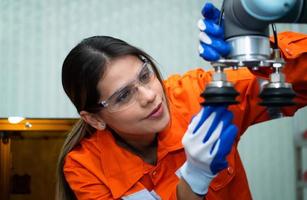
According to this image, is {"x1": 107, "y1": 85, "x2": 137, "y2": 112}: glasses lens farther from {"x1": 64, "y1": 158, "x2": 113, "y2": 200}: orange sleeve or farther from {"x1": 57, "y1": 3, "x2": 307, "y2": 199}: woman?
{"x1": 64, "y1": 158, "x2": 113, "y2": 200}: orange sleeve

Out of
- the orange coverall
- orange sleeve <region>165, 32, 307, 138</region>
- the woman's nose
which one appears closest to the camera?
orange sleeve <region>165, 32, 307, 138</region>

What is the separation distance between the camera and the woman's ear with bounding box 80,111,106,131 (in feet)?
3.95

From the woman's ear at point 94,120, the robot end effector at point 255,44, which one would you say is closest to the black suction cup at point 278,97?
the robot end effector at point 255,44

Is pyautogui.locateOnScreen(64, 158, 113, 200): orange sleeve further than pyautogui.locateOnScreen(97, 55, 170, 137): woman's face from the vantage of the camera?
Yes

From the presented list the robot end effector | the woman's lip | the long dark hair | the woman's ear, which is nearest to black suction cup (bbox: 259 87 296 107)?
the robot end effector

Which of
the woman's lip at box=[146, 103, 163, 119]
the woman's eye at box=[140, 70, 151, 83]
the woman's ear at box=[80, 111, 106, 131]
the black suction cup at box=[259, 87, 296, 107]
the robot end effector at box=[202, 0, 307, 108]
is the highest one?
the robot end effector at box=[202, 0, 307, 108]

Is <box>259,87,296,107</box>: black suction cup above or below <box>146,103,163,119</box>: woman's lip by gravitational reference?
Result: above

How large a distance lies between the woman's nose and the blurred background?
0.85 meters

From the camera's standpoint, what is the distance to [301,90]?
1.01 m

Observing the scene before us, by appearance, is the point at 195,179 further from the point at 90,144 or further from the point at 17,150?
the point at 17,150

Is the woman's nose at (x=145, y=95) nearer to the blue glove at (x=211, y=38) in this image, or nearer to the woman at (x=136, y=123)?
the woman at (x=136, y=123)

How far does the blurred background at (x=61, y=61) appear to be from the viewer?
1.89 metres

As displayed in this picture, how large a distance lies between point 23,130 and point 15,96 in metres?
0.17

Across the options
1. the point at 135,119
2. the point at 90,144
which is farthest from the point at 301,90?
the point at 90,144
